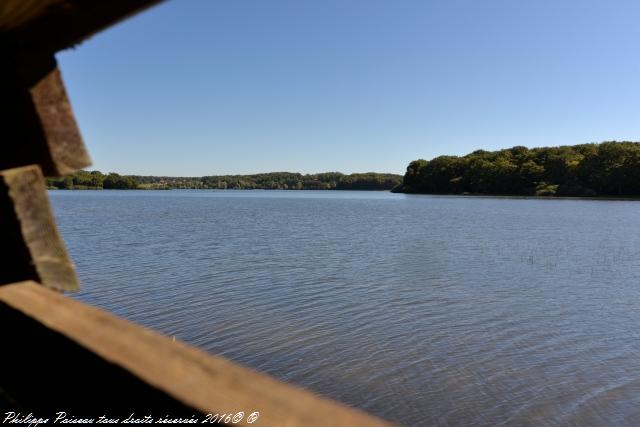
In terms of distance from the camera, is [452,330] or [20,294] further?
[452,330]

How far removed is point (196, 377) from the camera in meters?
1.08

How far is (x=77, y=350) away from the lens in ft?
4.21

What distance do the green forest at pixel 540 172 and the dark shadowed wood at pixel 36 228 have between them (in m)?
130

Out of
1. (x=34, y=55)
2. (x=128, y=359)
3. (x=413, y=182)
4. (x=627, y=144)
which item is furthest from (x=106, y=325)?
(x=413, y=182)

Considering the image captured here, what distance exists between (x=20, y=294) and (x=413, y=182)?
18017 cm

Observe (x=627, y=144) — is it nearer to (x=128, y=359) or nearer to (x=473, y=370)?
(x=473, y=370)

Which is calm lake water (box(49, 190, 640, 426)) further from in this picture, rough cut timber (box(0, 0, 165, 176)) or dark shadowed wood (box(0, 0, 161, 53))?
dark shadowed wood (box(0, 0, 161, 53))

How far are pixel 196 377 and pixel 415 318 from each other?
46.4ft

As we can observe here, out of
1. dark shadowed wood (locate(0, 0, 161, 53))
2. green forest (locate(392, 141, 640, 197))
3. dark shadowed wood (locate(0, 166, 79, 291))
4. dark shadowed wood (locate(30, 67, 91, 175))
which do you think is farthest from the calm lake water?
green forest (locate(392, 141, 640, 197))

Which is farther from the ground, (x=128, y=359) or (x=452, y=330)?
(x=128, y=359)

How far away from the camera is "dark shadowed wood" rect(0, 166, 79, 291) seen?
5.30ft

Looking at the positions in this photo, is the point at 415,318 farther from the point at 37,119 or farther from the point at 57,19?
the point at 57,19

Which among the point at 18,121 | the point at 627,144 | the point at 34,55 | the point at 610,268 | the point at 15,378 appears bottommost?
the point at 610,268

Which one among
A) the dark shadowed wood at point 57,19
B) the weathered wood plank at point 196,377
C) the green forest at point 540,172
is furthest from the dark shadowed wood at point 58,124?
the green forest at point 540,172
